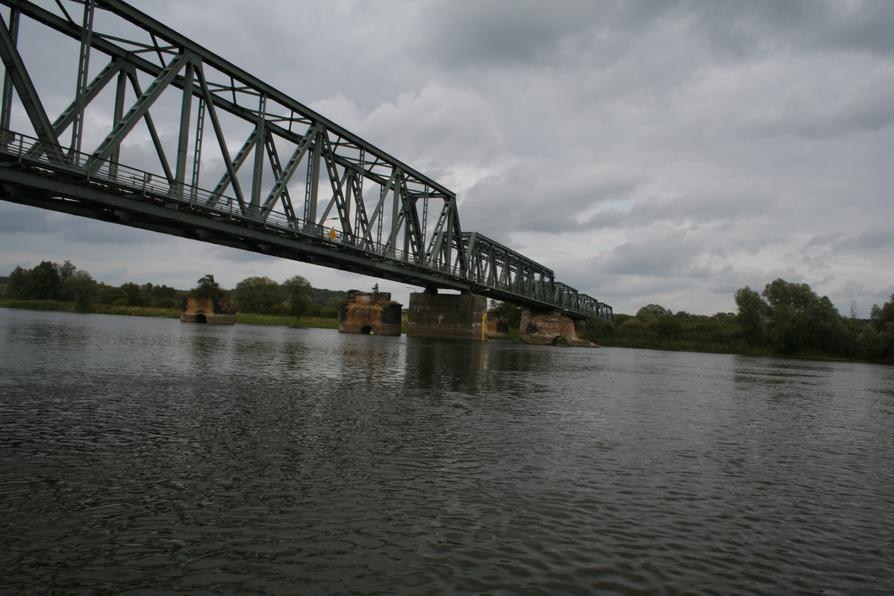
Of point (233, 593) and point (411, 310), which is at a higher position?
point (411, 310)

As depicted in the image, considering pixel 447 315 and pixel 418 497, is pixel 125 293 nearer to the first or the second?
pixel 447 315

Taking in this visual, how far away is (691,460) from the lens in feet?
48.1

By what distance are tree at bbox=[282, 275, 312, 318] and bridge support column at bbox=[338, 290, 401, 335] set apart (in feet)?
155

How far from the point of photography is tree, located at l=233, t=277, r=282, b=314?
184625mm

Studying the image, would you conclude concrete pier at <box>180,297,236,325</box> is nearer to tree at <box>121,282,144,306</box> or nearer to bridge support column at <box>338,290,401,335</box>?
bridge support column at <box>338,290,401,335</box>

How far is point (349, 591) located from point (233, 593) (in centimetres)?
128

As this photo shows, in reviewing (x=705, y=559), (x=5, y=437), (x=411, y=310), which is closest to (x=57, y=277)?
(x=411, y=310)

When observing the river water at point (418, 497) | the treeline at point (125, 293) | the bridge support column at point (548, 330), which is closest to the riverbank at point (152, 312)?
the treeline at point (125, 293)

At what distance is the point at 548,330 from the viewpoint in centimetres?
13225

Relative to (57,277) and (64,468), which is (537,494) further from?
(57,277)

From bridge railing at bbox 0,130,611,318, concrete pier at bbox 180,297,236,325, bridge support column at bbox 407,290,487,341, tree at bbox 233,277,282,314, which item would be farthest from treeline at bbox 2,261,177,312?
bridge railing at bbox 0,130,611,318

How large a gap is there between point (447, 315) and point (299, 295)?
73670 mm

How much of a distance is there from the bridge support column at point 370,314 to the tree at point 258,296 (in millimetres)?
73779

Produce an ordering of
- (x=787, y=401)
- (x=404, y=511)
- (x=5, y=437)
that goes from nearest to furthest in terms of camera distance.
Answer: (x=404, y=511) → (x=5, y=437) → (x=787, y=401)
